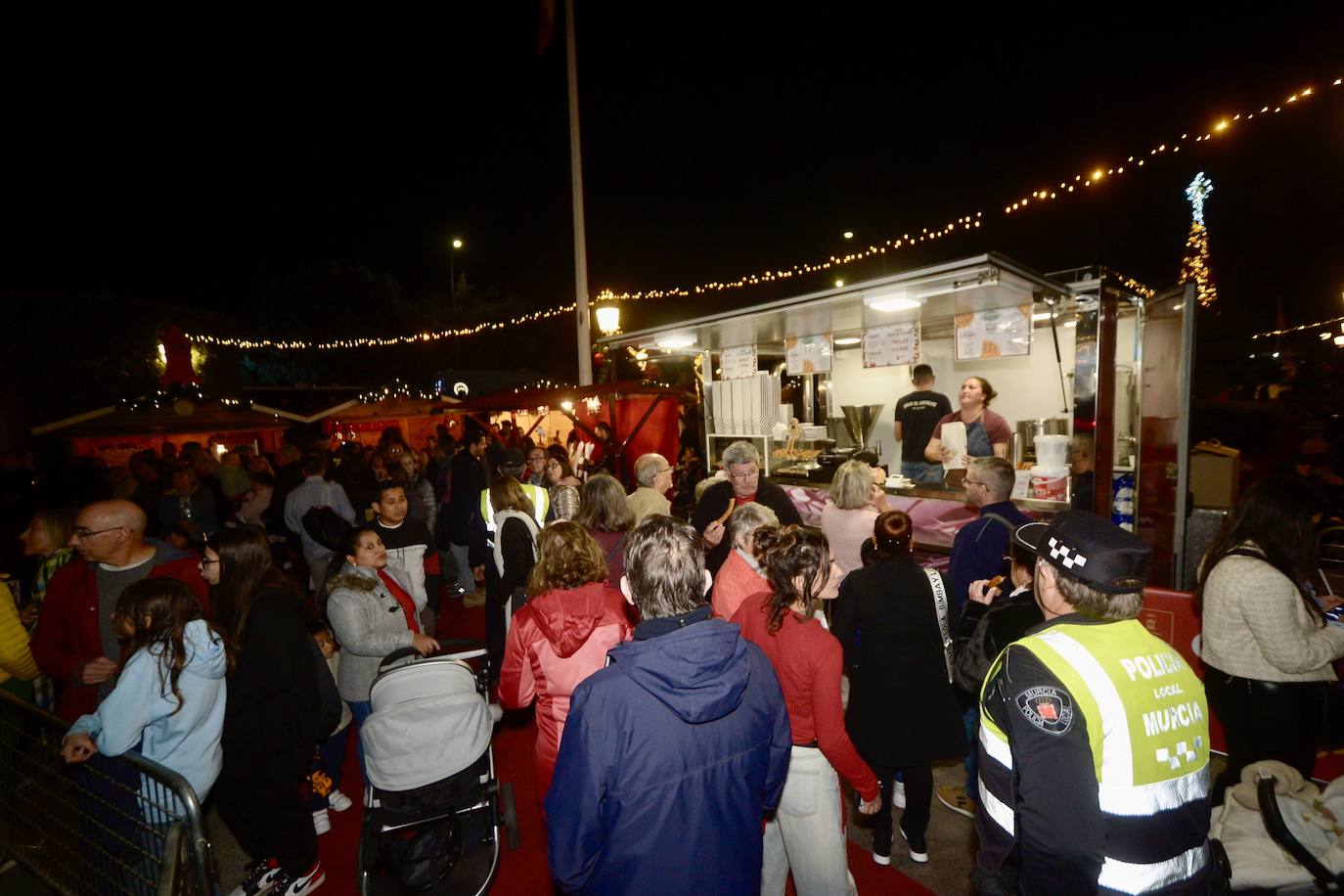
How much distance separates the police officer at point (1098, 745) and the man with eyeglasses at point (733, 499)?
313 cm

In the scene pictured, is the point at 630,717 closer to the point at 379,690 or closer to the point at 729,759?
the point at 729,759

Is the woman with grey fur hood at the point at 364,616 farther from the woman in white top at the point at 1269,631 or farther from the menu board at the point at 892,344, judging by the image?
the menu board at the point at 892,344

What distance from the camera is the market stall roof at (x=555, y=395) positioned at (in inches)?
359

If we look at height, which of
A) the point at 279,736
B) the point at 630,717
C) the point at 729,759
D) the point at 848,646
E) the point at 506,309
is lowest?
the point at 279,736

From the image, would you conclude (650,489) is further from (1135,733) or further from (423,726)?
(1135,733)

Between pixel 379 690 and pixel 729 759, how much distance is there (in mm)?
2304

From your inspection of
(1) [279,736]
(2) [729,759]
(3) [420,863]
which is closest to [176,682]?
(1) [279,736]

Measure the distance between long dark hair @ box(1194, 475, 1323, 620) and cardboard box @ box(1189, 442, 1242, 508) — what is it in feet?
24.7

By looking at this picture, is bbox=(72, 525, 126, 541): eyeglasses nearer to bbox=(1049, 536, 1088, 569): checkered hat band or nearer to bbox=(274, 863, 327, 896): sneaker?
bbox=(274, 863, 327, 896): sneaker

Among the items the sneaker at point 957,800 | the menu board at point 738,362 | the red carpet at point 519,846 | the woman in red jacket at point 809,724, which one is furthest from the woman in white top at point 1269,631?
the menu board at point 738,362

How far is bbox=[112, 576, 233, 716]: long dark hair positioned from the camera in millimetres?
2525

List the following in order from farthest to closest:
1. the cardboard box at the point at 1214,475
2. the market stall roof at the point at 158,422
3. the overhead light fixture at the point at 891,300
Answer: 1. the market stall roof at the point at 158,422
2. the cardboard box at the point at 1214,475
3. the overhead light fixture at the point at 891,300

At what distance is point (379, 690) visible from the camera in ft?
10.2

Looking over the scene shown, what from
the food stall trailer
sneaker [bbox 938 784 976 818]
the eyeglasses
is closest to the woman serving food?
the food stall trailer
